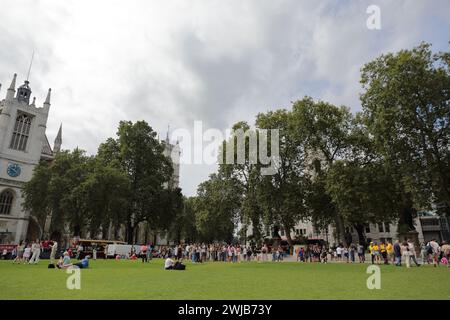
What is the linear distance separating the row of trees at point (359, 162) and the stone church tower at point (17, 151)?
36842mm

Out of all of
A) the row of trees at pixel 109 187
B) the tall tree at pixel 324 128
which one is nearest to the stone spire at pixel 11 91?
the row of trees at pixel 109 187

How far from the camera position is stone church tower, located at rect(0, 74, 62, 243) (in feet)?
195

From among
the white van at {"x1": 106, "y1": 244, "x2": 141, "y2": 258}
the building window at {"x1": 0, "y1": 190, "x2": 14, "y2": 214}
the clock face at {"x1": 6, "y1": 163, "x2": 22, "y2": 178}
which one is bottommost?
the white van at {"x1": 106, "y1": 244, "x2": 141, "y2": 258}

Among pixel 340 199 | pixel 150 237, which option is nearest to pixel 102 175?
pixel 340 199

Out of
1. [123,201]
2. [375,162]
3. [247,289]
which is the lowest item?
[247,289]

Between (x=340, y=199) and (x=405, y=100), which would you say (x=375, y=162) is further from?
(x=405, y=100)

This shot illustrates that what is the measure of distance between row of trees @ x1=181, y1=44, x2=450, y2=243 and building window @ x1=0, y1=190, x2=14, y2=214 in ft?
125

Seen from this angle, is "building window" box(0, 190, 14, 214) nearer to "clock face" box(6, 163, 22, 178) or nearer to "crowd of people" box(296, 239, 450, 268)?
"clock face" box(6, 163, 22, 178)

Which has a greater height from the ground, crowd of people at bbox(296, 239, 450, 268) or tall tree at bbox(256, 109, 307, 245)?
tall tree at bbox(256, 109, 307, 245)

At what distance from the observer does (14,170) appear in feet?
201

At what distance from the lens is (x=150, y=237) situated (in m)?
88.1

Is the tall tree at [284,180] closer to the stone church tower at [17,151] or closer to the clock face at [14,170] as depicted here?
the stone church tower at [17,151]

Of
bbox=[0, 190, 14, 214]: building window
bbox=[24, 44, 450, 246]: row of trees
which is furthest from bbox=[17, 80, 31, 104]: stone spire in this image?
bbox=[24, 44, 450, 246]: row of trees

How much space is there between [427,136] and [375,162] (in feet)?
33.5
